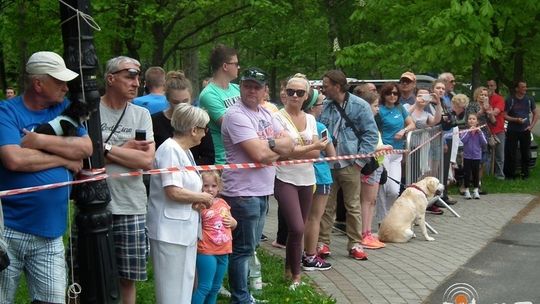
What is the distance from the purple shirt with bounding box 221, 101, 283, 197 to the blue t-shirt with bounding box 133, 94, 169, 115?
3.58 ft

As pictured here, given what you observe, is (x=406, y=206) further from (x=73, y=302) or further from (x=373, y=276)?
(x=73, y=302)

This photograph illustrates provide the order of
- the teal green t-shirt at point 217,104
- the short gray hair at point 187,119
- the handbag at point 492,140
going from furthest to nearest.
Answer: the handbag at point 492,140 < the teal green t-shirt at point 217,104 < the short gray hair at point 187,119

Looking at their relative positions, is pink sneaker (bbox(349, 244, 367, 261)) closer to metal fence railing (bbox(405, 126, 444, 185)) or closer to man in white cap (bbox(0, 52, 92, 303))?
metal fence railing (bbox(405, 126, 444, 185))

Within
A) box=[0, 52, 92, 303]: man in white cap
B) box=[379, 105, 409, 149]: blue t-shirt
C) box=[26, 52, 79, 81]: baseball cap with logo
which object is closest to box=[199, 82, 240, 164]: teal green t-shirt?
box=[0, 52, 92, 303]: man in white cap

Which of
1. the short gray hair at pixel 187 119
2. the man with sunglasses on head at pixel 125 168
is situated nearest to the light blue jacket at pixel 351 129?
the short gray hair at pixel 187 119

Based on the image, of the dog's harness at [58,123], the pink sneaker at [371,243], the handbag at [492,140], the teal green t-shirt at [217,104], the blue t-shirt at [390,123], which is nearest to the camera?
the dog's harness at [58,123]

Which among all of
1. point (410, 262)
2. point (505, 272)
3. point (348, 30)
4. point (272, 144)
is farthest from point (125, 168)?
point (348, 30)

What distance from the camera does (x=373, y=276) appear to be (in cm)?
820

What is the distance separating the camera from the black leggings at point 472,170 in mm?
14352

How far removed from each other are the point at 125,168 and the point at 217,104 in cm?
183

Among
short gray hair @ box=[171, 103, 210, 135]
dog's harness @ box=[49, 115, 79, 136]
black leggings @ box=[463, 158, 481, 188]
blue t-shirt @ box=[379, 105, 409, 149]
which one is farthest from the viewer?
black leggings @ box=[463, 158, 481, 188]

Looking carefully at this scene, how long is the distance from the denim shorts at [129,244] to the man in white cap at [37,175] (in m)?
0.80

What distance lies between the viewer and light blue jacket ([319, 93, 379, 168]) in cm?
895

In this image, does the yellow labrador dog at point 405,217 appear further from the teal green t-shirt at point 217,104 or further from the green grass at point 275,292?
the teal green t-shirt at point 217,104
